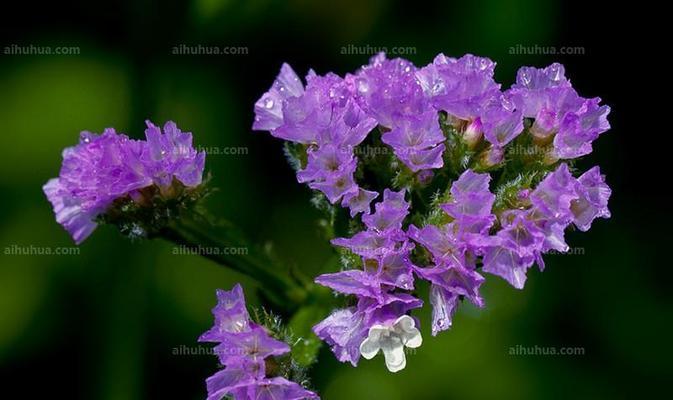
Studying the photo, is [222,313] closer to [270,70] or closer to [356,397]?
[356,397]

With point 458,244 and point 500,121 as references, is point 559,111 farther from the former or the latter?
point 458,244

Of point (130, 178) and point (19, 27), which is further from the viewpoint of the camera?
point (19, 27)

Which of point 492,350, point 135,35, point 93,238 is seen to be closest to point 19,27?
point 135,35

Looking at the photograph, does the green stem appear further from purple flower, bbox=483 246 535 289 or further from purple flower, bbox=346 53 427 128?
purple flower, bbox=483 246 535 289

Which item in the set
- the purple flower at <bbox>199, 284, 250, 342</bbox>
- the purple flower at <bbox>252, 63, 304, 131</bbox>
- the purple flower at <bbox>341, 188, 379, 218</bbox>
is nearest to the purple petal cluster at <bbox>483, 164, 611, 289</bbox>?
the purple flower at <bbox>341, 188, 379, 218</bbox>

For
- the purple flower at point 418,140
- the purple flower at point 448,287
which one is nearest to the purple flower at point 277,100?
the purple flower at point 418,140

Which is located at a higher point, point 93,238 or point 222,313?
point 93,238

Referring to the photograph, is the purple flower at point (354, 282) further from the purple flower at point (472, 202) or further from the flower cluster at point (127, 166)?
the flower cluster at point (127, 166)
